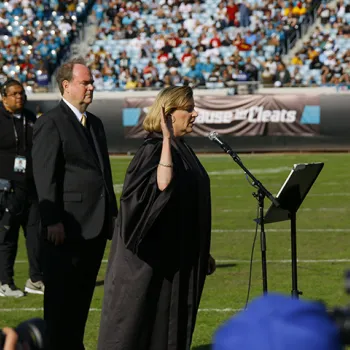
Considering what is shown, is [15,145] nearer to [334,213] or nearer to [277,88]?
[334,213]

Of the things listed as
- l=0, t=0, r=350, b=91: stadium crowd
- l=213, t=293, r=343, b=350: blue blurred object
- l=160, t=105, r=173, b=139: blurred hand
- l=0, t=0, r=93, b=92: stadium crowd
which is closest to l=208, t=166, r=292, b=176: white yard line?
l=0, t=0, r=350, b=91: stadium crowd

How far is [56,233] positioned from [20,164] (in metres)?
3.17

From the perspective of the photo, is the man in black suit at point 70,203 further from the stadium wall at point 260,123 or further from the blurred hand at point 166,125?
the stadium wall at point 260,123

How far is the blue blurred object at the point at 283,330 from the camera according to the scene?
1429 mm

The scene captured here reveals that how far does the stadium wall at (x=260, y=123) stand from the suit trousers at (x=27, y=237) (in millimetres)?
18115

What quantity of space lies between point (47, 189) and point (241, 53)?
27747 millimetres

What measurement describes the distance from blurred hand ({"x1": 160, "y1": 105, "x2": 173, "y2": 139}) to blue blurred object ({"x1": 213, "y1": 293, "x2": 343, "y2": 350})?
3.53 metres

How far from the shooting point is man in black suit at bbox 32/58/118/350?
5879mm

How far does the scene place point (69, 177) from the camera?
19.5ft

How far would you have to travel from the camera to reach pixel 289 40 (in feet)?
111

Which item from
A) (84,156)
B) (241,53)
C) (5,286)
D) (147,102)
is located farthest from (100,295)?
(241,53)

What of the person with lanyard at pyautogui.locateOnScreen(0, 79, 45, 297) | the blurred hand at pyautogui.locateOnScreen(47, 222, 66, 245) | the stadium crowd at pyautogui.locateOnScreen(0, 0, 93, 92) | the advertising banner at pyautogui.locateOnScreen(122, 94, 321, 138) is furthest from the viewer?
the stadium crowd at pyautogui.locateOnScreen(0, 0, 93, 92)

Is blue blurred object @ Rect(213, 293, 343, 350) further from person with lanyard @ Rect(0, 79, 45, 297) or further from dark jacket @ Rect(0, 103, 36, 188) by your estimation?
dark jacket @ Rect(0, 103, 36, 188)

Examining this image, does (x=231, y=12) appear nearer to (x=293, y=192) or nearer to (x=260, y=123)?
(x=260, y=123)
